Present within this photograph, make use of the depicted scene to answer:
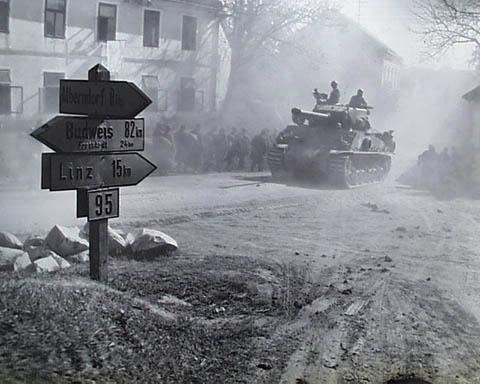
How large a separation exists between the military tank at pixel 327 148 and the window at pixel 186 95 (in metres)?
7.56

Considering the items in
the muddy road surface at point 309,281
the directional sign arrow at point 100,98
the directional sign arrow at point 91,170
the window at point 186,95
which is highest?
the window at point 186,95

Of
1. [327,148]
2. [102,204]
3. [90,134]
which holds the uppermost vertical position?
[90,134]

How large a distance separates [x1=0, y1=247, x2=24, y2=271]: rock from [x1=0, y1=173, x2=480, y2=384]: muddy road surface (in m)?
0.70

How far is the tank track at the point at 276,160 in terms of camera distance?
1881 centimetres

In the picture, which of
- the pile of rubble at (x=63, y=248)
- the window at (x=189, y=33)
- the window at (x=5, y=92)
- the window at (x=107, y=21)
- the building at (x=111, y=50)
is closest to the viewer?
the pile of rubble at (x=63, y=248)

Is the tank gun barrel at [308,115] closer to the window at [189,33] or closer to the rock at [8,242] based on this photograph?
the window at [189,33]

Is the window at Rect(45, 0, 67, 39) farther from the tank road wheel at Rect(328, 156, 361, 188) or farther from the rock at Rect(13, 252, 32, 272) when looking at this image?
the rock at Rect(13, 252, 32, 272)

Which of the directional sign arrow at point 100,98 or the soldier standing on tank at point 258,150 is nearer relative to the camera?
the directional sign arrow at point 100,98

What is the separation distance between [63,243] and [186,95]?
1956 cm

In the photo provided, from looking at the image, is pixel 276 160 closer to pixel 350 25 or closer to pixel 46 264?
pixel 46 264

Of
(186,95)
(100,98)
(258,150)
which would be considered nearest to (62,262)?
(100,98)

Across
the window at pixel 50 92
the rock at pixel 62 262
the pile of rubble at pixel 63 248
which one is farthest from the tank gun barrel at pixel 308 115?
the rock at pixel 62 262

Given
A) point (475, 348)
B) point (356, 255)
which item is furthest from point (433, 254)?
point (475, 348)

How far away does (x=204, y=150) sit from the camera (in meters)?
21.4
